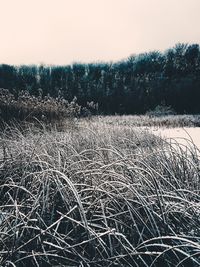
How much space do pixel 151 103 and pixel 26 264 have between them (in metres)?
26.8

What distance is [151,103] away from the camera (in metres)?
28.1

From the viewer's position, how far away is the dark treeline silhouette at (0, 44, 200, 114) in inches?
1094

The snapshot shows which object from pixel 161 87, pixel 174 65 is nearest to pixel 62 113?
pixel 161 87

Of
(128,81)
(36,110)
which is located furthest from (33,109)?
(128,81)

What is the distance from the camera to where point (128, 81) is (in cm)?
3531

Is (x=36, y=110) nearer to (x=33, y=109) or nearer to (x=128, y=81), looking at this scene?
(x=33, y=109)

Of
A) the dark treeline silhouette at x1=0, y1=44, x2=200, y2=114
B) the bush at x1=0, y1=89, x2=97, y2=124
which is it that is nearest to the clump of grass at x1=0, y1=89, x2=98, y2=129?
the bush at x1=0, y1=89, x2=97, y2=124

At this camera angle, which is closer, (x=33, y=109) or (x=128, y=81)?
(x=33, y=109)

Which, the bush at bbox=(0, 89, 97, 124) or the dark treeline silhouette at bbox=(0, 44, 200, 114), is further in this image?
the dark treeline silhouette at bbox=(0, 44, 200, 114)

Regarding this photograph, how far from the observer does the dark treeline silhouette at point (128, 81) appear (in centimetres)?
2780

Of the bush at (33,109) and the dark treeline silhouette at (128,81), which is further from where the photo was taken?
the dark treeline silhouette at (128,81)

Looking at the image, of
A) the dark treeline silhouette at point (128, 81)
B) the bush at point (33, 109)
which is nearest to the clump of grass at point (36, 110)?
the bush at point (33, 109)

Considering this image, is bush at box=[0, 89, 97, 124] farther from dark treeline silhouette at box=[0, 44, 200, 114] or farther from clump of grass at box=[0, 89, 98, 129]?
dark treeline silhouette at box=[0, 44, 200, 114]

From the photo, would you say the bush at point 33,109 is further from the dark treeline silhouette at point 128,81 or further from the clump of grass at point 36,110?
the dark treeline silhouette at point 128,81
